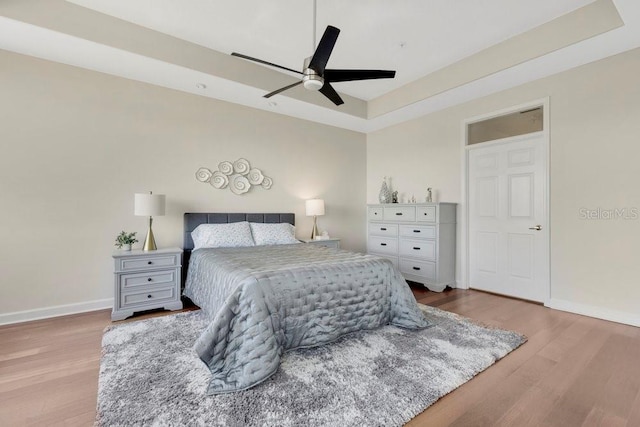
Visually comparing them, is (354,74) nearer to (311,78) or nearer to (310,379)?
(311,78)

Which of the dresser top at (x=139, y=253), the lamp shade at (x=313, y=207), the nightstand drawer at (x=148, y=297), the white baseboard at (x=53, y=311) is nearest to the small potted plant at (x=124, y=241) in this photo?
the dresser top at (x=139, y=253)

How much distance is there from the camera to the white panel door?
3.54m

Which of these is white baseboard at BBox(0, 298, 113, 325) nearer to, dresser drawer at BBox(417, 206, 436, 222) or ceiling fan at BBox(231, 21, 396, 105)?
ceiling fan at BBox(231, 21, 396, 105)

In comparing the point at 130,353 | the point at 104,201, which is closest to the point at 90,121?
the point at 104,201

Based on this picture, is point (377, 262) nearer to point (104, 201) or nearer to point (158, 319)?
point (158, 319)

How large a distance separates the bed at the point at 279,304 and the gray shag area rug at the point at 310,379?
0.11 m

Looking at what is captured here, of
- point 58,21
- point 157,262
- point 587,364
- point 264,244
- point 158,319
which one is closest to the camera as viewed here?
point 587,364

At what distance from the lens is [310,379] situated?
188 centimetres

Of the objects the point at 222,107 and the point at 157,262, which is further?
the point at 222,107

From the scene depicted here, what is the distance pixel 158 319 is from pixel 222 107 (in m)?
2.84

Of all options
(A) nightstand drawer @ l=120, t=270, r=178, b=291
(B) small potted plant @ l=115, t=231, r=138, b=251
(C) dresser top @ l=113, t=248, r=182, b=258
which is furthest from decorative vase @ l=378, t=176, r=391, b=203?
(B) small potted plant @ l=115, t=231, r=138, b=251

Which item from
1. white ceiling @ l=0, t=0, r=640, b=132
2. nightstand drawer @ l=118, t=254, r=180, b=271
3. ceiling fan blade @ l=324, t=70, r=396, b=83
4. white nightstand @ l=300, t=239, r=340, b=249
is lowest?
nightstand drawer @ l=118, t=254, r=180, b=271

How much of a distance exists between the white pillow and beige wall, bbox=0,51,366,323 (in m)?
0.50

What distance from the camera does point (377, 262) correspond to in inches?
108
